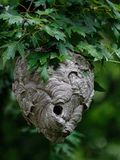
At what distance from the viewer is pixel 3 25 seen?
2328mm

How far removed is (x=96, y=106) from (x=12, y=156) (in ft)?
2.47

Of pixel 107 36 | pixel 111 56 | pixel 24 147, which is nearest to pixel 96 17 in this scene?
pixel 111 56

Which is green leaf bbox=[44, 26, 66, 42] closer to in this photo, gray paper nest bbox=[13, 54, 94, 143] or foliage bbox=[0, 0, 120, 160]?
foliage bbox=[0, 0, 120, 160]

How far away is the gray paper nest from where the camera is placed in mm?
2262

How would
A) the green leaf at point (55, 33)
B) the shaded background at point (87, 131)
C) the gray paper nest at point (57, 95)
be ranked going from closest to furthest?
the green leaf at point (55, 33) < the gray paper nest at point (57, 95) < the shaded background at point (87, 131)

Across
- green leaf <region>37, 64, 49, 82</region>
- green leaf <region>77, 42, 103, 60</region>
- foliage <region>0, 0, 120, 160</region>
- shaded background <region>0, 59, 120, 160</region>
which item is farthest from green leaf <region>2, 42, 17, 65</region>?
shaded background <region>0, 59, 120, 160</region>

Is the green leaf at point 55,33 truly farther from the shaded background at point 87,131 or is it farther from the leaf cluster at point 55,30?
the shaded background at point 87,131

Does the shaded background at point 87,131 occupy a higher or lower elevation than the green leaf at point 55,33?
lower

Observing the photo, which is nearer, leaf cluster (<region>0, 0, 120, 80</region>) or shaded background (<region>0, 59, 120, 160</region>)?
leaf cluster (<region>0, 0, 120, 80</region>)

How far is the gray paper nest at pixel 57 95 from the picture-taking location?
226cm

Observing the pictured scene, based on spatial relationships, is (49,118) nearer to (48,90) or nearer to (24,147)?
(48,90)

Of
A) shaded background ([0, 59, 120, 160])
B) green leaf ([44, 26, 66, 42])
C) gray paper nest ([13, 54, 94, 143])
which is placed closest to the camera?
green leaf ([44, 26, 66, 42])

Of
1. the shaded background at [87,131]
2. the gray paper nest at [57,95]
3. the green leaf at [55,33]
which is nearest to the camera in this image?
the green leaf at [55,33]

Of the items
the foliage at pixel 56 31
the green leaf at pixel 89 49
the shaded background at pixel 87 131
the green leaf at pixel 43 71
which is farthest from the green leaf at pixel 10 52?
the shaded background at pixel 87 131
